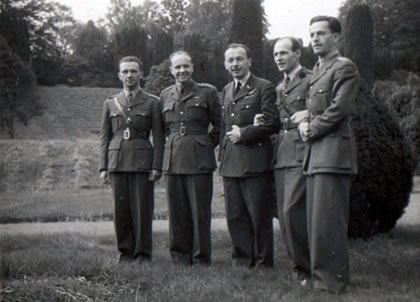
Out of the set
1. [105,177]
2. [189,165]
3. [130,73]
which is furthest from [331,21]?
[105,177]

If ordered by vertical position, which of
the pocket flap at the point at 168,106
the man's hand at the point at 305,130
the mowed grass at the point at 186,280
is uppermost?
the pocket flap at the point at 168,106

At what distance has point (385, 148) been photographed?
5.96 m

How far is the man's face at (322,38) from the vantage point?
159 inches

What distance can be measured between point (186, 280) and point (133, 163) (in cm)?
147

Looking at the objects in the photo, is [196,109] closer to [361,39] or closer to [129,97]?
[129,97]

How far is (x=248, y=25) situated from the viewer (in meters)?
24.8

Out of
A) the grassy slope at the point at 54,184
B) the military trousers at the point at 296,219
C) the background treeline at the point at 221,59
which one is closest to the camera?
the military trousers at the point at 296,219

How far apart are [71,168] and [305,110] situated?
1019 centimetres

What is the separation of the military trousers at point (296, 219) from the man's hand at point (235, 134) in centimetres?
61

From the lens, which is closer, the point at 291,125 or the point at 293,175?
the point at 293,175

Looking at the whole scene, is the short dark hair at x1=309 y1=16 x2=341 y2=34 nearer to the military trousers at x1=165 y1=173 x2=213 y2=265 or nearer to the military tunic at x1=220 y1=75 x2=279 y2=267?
the military tunic at x1=220 y1=75 x2=279 y2=267

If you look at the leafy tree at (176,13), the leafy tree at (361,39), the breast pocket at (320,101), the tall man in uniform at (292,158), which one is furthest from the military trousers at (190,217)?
the leafy tree at (176,13)

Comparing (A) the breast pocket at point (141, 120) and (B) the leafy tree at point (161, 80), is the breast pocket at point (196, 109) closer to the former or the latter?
(A) the breast pocket at point (141, 120)

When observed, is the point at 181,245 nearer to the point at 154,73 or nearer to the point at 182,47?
the point at 154,73
